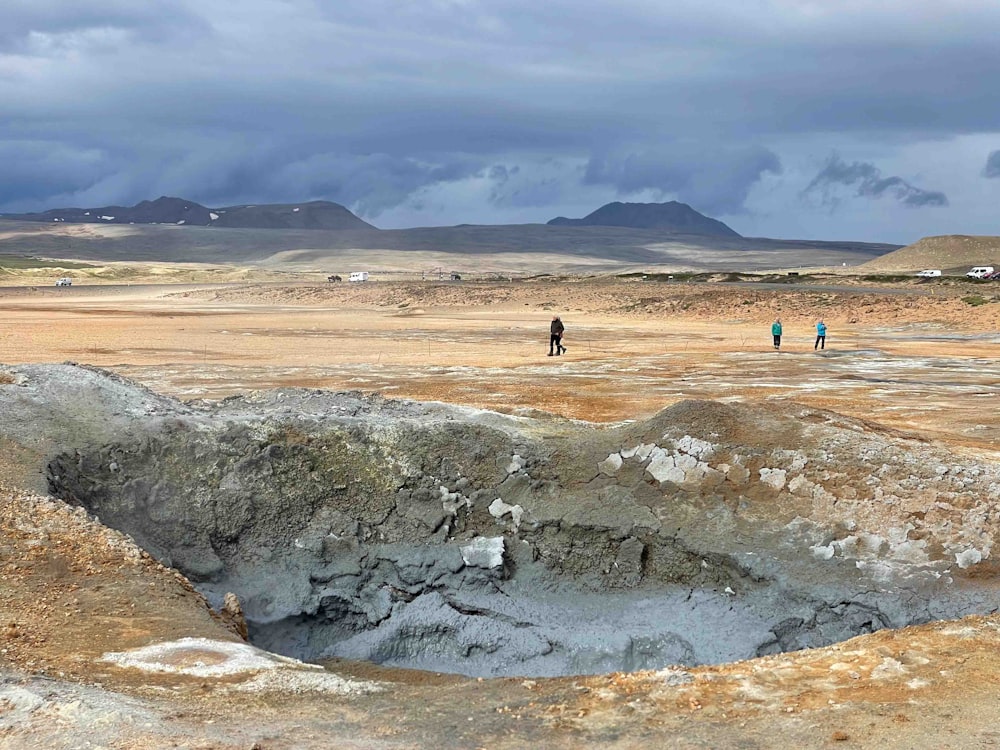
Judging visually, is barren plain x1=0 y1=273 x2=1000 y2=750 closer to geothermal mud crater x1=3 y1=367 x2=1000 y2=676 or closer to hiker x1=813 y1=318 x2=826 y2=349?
geothermal mud crater x1=3 y1=367 x2=1000 y2=676

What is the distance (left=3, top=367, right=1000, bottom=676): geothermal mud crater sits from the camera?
39.0ft

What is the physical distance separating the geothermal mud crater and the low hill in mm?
126323

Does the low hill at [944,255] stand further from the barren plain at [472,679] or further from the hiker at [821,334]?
the barren plain at [472,679]

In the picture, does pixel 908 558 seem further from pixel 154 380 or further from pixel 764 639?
pixel 154 380

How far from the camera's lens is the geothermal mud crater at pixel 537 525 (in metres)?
11.9

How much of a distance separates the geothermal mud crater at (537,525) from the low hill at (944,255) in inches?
4973

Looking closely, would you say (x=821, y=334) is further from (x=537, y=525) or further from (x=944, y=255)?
(x=944, y=255)

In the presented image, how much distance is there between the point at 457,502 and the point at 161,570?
4.21m

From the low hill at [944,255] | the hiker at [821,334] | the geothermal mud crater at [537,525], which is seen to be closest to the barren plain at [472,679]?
the geothermal mud crater at [537,525]

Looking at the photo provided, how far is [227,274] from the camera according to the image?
145625 mm

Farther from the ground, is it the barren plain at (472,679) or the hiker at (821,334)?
the hiker at (821,334)

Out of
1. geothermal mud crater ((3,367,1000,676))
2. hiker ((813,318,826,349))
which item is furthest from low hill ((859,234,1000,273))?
geothermal mud crater ((3,367,1000,676))

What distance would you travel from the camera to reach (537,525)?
43.5 feet

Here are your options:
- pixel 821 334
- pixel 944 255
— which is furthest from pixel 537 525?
pixel 944 255
